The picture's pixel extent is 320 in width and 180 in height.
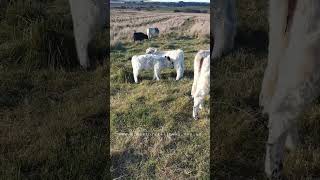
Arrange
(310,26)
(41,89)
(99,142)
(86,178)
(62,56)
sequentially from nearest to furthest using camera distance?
(310,26)
(86,178)
(99,142)
(41,89)
(62,56)

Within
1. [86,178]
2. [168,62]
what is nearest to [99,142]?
[86,178]

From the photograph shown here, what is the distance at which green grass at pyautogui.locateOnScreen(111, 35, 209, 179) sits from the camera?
3.52 meters

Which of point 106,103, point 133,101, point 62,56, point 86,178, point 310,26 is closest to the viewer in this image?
point 133,101

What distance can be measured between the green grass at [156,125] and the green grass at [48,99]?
30.0 inches

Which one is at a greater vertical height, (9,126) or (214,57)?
(214,57)

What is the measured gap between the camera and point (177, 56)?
368cm

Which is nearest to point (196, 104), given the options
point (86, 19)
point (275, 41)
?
point (275, 41)

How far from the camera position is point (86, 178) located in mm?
4254

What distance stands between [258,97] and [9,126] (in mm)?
2092

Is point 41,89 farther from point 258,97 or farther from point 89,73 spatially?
point 258,97

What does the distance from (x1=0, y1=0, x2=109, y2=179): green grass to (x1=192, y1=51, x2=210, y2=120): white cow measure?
1.07 meters

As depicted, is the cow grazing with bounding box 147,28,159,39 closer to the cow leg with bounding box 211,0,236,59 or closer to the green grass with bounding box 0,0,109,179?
the green grass with bounding box 0,0,109,179

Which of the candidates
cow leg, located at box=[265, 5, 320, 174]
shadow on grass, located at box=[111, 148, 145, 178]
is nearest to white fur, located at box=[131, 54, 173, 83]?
shadow on grass, located at box=[111, 148, 145, 178]

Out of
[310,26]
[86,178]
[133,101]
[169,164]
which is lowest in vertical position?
[86,178]
